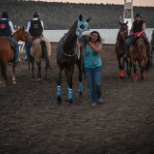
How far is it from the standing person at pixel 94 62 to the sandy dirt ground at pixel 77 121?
48cm

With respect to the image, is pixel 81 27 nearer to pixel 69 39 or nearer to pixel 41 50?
pixel 69 39

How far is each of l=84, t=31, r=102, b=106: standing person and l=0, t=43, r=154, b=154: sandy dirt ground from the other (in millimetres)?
484

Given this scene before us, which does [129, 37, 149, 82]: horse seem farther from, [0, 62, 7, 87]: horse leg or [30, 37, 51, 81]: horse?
[0, 62, 7, 87]: horse leg

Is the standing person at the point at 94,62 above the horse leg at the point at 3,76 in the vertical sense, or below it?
above

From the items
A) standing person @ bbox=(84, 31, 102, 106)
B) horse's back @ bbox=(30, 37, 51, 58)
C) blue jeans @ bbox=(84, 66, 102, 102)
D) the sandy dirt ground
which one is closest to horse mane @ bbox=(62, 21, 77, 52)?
standing person @ bbox=(84, 31, 102, 106)

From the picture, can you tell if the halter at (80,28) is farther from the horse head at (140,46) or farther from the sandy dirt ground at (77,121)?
the horse head at (140,46)

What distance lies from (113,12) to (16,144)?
52480mm

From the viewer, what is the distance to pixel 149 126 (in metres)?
7.42

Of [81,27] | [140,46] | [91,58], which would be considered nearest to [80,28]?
[81,27]

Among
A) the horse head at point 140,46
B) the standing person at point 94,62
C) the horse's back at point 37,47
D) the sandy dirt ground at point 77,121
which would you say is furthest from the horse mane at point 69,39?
the horse's back at point 37,47

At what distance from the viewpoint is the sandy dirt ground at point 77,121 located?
6.31 metres

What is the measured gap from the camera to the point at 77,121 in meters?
8.09

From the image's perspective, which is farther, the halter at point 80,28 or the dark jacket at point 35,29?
the dark jacket at point 35,29

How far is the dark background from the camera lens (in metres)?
48.7
